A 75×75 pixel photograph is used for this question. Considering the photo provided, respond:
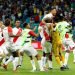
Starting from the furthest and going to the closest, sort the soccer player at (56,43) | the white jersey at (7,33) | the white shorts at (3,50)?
1. the soccer player at (56,43)
2. the white shorts at (3,50)
3. the white jersey at (7,33)

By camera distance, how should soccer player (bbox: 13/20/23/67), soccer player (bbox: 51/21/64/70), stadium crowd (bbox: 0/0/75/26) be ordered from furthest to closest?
stadium crowd (bbox: 0/0/75/26) → soccer player (bbox: 51/21/64/70) → soccer player (bbox: 13/20/23/67)

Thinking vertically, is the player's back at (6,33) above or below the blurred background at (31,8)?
below

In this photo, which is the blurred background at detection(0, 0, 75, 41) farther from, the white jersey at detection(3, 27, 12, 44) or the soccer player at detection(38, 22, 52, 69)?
the white jersey at detection(3, 27, 12, 44)

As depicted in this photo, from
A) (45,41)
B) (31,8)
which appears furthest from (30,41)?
(31,8)

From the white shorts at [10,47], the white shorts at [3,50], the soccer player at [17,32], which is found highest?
the soccer player at [17,32]

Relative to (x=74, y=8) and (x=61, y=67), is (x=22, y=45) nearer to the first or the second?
(x=61, y=67)

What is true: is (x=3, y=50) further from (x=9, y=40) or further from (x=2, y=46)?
(x=9, y=40)

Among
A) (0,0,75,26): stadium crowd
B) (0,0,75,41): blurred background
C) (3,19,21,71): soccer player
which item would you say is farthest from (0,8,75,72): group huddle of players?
(0,0,75,26): stadium crowd

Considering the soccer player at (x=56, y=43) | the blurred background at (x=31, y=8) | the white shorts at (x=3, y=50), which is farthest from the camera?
the blurred background at (x=31, y=8)

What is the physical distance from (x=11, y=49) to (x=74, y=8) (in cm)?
1915

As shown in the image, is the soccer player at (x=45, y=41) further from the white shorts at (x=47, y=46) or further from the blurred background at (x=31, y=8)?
the blurred background at (x=31, y=8)

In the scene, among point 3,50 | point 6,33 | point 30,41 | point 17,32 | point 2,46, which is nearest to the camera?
point 6,33

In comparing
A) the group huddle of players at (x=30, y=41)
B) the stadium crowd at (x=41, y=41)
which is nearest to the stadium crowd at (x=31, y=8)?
the stadium crowd at (x=41, y=41)

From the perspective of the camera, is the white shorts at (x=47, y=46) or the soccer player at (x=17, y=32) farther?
the white shorts at (x=47, y=46)
